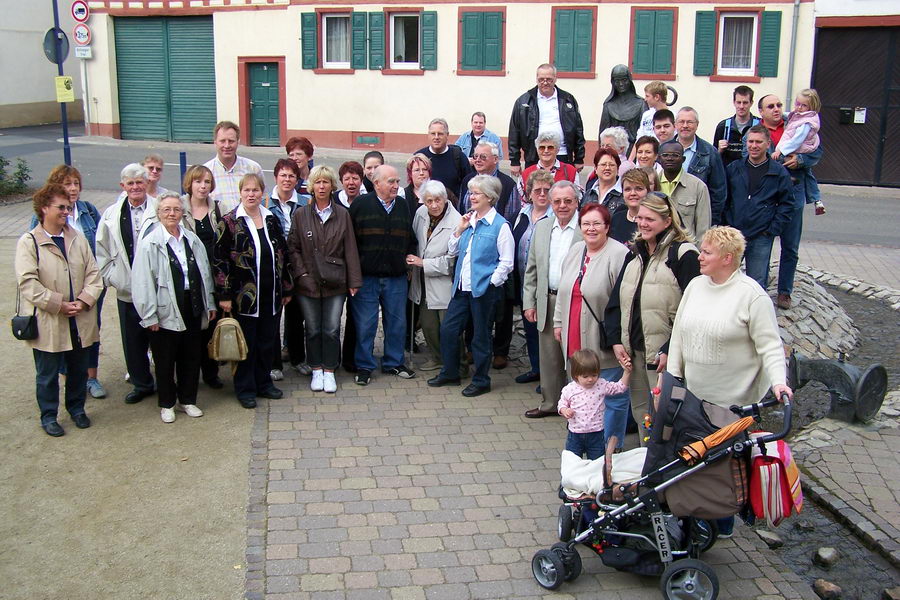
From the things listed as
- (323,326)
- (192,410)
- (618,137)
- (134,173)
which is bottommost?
(192,410)

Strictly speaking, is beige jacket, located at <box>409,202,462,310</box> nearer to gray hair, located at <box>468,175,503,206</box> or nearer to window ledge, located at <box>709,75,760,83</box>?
gray hair, located at <box>468,175,503,206</box>

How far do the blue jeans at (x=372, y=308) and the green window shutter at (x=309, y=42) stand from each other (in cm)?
1793

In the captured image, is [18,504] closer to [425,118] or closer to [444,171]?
[444,171]

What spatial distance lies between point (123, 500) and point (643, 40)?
1887 cm

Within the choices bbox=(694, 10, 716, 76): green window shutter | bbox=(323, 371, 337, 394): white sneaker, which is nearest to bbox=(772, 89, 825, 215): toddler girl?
bbox=(323, 371, 337, 394): white sneaker

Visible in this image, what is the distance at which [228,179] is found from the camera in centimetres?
870

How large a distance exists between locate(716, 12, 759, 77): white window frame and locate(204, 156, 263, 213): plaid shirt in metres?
16.2

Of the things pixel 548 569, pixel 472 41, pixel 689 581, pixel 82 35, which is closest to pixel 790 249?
pixel 689 581

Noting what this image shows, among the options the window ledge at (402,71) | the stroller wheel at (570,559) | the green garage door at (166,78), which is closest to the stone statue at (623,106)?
the stroller wheel at (570,559)

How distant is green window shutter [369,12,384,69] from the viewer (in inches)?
962

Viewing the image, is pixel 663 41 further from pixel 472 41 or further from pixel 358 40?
pixel 358 40

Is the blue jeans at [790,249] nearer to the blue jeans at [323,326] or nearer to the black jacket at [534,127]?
the black jacket at [534,127]

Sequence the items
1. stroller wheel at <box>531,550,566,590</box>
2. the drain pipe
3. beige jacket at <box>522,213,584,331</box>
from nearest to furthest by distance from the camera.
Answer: stroller wheel at <box>531,550,566,590</box>, beige jacket at <box>522,213,584,331</box>, the drain pipe

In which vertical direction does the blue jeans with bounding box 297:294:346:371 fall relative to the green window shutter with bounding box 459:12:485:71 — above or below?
below
